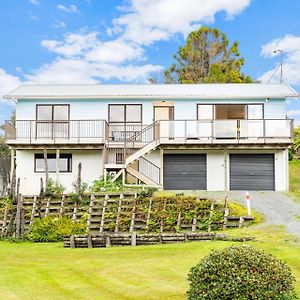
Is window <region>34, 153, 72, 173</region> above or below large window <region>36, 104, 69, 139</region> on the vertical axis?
below

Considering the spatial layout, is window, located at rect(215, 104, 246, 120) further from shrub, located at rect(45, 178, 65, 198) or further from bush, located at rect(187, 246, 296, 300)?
bush, located at rect(187, 246, 296, 300)

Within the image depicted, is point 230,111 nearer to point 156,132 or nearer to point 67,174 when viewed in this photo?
point 156,132

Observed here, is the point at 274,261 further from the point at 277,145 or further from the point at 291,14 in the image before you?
the point at 291,14

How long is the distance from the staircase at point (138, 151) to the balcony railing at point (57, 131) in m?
1.03

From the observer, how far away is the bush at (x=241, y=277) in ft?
25.5

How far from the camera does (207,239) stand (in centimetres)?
1734

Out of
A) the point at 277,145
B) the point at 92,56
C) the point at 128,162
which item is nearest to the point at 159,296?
the point at 128,162

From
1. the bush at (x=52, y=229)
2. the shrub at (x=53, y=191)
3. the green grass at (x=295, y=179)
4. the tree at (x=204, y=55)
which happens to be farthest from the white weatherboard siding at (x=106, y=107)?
the tree at (x=204, y=55)

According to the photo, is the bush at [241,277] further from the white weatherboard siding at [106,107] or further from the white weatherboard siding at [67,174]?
the white weatherboard siding at [106,107]

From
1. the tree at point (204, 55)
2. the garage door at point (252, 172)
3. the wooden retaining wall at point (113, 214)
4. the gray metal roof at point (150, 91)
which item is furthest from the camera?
the tree at point (204, 55)

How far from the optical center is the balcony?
89.1 ft

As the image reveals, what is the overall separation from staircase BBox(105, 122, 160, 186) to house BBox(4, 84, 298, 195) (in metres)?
0.05

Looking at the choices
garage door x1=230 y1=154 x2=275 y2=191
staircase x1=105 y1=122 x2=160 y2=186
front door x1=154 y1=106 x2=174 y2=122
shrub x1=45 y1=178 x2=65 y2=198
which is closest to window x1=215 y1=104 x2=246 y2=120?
garage door x1=230 y1=154 x2=275 y2=191

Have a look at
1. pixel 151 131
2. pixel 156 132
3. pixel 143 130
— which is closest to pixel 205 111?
pixel 151 131
